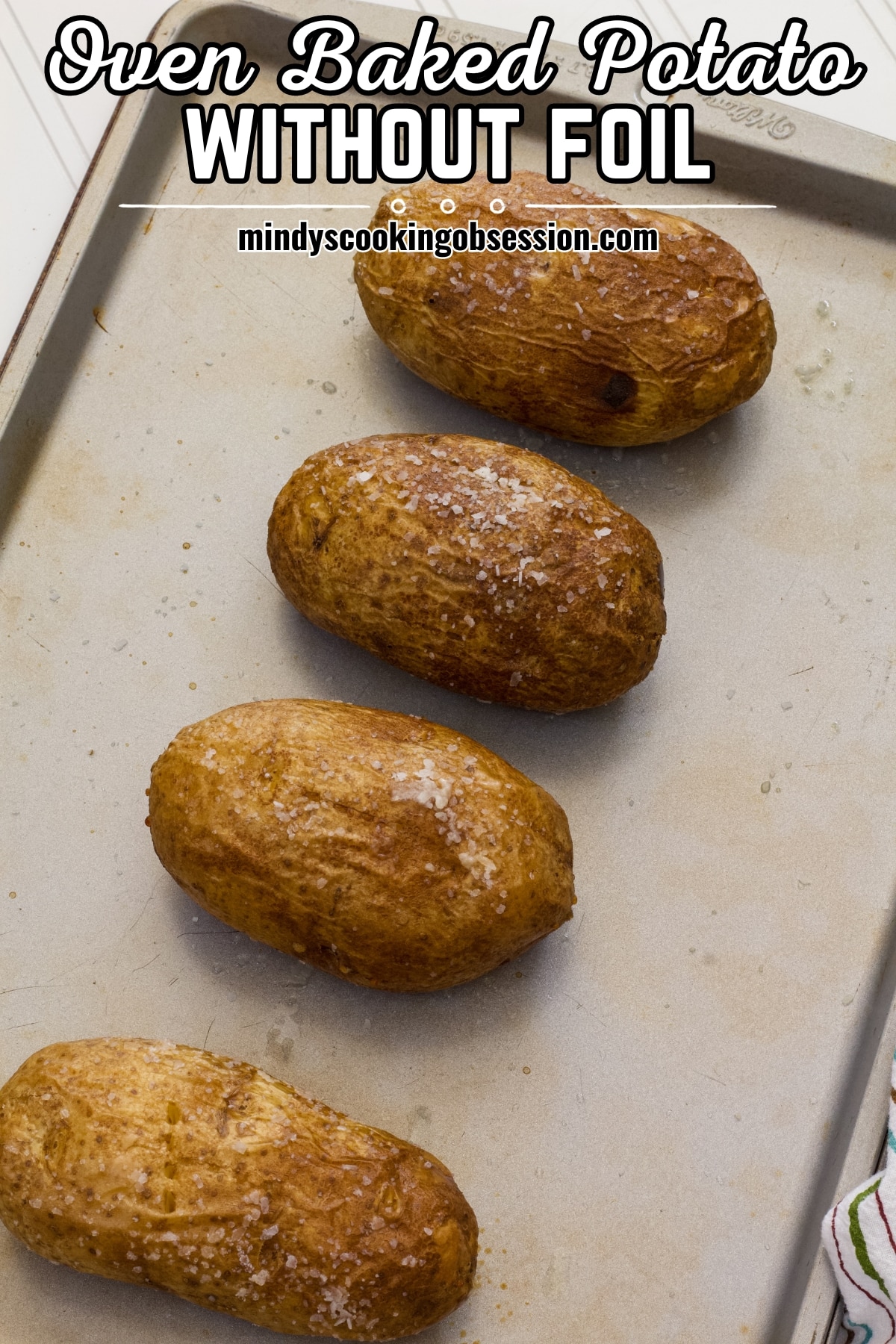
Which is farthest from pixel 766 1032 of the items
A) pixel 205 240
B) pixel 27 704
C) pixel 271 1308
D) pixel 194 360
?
pixel 205 240

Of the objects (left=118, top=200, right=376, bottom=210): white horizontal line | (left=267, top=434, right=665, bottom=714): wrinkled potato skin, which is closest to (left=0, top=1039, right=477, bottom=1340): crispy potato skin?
(left=267, top=434, right=665, bottom=714): wrinkled potato skin

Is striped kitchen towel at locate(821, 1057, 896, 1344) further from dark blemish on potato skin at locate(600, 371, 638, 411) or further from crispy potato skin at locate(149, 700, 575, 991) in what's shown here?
dark blemish on potato skin at locate(600, 371, 638, 411)

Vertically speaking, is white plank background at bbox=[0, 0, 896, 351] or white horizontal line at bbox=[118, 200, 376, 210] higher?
white plank background at bbox=[0, 0, 896, 351]

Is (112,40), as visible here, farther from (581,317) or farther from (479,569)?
(479,569)

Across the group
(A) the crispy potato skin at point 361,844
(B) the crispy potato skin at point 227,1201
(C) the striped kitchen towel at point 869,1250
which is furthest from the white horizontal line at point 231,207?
(C) the striped kitchen towel at point 869,1250

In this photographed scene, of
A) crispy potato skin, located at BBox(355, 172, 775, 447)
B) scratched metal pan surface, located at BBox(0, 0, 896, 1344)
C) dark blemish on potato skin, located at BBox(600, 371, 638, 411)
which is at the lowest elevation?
scratched metal pan surface, located at BBox(0, 0, 896, 1344)

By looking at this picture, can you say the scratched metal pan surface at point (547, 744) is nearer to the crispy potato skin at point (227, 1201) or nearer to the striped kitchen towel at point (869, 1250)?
the striped kitchen towel at point (869, 1250)
